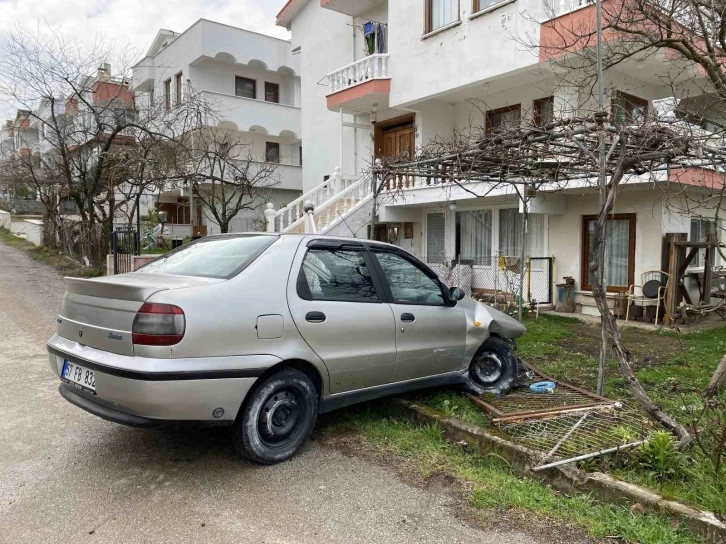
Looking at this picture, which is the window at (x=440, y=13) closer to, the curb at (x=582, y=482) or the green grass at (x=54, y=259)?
the green grass at (x=54, y=259)

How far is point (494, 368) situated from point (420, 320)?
129cm

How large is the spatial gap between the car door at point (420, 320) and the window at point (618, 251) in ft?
Answer: 23.3

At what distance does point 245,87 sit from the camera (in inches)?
992

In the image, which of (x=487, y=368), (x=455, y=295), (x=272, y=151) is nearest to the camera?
(x=455, y=295)

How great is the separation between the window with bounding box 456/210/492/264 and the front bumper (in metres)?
10.7

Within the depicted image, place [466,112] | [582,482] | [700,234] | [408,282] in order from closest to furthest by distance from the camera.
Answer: [582,482]
[408,282]
[700,234]
[466,112]

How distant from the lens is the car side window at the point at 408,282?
4.82 meters

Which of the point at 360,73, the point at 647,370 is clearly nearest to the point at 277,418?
the point at 647,370

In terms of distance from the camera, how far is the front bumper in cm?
335

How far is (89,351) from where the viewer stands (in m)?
3.74

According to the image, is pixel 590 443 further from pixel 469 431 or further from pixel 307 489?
pixel 307 489

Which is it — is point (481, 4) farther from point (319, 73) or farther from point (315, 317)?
point (315, 317)

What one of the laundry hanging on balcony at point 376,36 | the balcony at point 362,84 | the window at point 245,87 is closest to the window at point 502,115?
the balcony at point 362,84

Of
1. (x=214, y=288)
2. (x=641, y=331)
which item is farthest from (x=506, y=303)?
(x=214, y=288)
